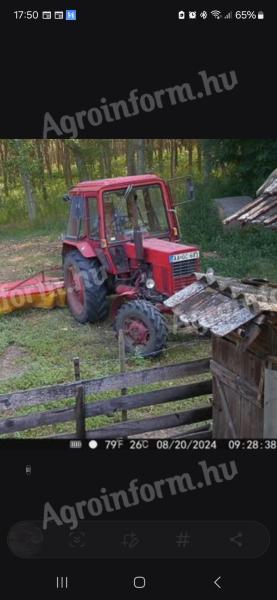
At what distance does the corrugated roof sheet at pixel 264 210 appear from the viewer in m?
2.06

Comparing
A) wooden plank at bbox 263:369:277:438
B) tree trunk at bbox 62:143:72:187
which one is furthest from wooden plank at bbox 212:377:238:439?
tree trunk at bbox 62:143:72:187

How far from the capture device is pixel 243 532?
127 centimetres

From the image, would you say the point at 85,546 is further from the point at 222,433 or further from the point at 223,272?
the point at 223,272

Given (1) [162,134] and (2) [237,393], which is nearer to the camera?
(1) [162,134]

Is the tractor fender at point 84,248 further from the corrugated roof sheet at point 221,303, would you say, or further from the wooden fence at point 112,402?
the corrugated roof sheet at point 221,303

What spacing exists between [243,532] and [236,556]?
2.4 inches

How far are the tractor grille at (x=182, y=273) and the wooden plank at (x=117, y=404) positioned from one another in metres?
2.63

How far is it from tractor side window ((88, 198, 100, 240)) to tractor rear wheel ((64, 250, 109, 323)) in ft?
1.06

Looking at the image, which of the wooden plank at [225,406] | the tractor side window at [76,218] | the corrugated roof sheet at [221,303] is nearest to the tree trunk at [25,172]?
the tractor side window at [76,218]

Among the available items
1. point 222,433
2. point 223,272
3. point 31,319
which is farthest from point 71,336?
point 222,433

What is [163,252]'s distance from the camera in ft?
20.2

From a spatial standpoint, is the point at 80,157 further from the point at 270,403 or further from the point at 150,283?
the point at 270,403

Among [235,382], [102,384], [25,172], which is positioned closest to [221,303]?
[235,382]

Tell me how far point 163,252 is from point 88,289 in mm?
1085
